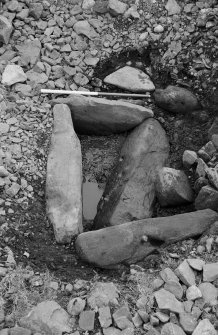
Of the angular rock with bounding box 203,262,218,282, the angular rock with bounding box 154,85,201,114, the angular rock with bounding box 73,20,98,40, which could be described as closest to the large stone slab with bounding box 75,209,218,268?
the angular rock with bounding box 203,262,218,282

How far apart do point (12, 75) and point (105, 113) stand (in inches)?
38.0

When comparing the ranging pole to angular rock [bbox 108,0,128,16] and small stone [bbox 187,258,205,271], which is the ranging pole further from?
small stone [bbox 187,258,205,271]

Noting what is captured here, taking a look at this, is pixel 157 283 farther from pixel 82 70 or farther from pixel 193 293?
pixel 82 70

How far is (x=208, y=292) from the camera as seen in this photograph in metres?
4.21

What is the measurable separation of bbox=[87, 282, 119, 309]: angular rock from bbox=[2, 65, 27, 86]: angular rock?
2.30 metres

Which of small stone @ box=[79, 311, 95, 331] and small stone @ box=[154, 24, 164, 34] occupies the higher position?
small stone @ box=[154, 24, 164, 34]

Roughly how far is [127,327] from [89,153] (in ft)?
6.99

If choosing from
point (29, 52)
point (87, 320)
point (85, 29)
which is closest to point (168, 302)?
point (87, 320)

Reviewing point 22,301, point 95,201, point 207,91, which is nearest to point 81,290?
point 22,301

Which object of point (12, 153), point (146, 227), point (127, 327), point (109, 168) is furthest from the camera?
point (109, 168)

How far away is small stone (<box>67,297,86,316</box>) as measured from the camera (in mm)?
4211

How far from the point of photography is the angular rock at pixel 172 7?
245 inches

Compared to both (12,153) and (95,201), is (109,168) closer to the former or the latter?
(95,201)

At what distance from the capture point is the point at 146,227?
4.79 meters
